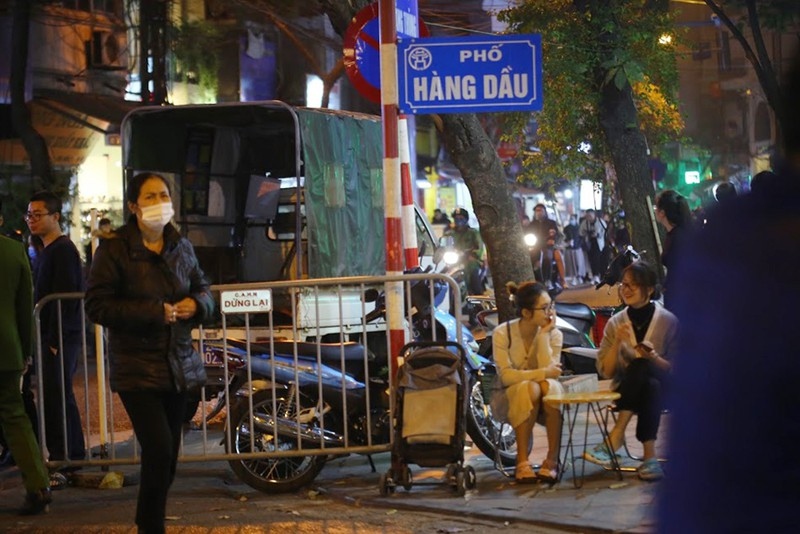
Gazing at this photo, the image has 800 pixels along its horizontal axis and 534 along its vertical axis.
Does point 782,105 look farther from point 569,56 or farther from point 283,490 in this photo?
point 569,56

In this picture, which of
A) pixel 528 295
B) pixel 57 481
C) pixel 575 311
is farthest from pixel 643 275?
pixel 57 481

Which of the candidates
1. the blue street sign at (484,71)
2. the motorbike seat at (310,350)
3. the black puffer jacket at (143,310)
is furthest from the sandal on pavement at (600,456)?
the black puffer jacket at (143,310)

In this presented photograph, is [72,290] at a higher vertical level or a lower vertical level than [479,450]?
higher

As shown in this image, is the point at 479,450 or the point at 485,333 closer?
the point at 479,450

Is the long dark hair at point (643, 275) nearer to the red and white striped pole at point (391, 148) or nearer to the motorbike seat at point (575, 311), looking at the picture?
the red and white striped pole at point (391, 148)

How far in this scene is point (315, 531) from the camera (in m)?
6.75

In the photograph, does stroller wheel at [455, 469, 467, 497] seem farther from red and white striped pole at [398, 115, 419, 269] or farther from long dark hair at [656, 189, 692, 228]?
long dark hair at [656, 189, 692, 228]

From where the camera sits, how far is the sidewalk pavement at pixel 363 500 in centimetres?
675

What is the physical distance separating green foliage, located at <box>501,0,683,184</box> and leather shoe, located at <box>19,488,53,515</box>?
698 cm

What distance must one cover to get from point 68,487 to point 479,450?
9.10 ft

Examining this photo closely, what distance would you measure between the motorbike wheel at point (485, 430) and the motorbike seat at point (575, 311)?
9.46 feet

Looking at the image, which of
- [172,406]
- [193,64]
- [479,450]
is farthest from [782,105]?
[193,64]

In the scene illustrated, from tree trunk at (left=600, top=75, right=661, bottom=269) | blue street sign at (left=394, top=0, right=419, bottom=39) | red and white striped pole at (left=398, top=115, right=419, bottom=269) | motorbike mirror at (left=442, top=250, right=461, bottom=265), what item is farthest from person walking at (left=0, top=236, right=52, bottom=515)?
tree trunk at (left=600, top=75, right=661, bottom=269)

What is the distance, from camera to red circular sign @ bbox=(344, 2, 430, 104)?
28.2ft
